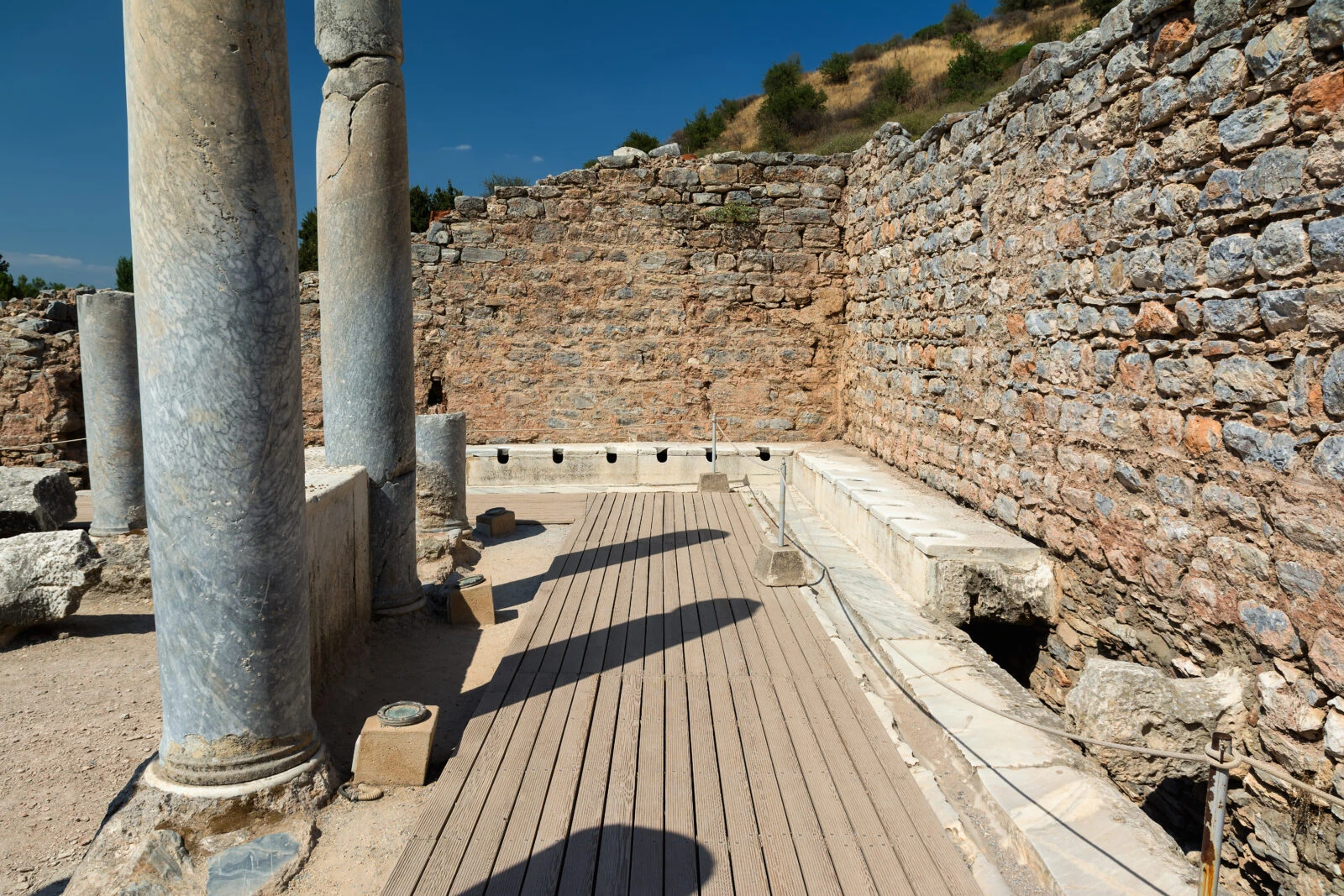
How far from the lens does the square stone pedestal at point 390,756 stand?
3170 mm

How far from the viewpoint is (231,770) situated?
2.82m

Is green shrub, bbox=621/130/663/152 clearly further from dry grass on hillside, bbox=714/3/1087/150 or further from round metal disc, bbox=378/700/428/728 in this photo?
round metal disc, bbox=378/700/428/728

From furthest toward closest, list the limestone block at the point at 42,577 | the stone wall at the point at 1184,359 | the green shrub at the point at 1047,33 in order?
1. the green shrub at the point at 1047,33
2. the limestone block at the point at 42,577
3. the stone wall at the point at 1184,359

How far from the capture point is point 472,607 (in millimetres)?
5195

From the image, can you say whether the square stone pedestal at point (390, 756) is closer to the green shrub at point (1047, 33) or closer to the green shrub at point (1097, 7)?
the green shrub at point (1097, 7)

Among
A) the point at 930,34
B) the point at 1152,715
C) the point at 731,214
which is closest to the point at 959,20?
the point at 930,34

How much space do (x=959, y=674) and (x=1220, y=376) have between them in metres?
1.66

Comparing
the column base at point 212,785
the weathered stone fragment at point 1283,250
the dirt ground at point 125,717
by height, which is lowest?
the dirt ground at point 125,717

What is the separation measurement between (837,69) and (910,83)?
4651mm

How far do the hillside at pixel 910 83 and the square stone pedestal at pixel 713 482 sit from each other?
16569 mm

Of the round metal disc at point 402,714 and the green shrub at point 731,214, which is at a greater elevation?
the green shrub at point 731,214

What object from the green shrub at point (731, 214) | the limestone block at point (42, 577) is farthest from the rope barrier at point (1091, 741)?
the green shrub at point (731, 214)

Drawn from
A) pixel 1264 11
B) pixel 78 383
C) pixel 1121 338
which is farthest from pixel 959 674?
pixel 78 383

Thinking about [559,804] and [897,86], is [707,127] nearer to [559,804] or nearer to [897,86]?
[897,86]
